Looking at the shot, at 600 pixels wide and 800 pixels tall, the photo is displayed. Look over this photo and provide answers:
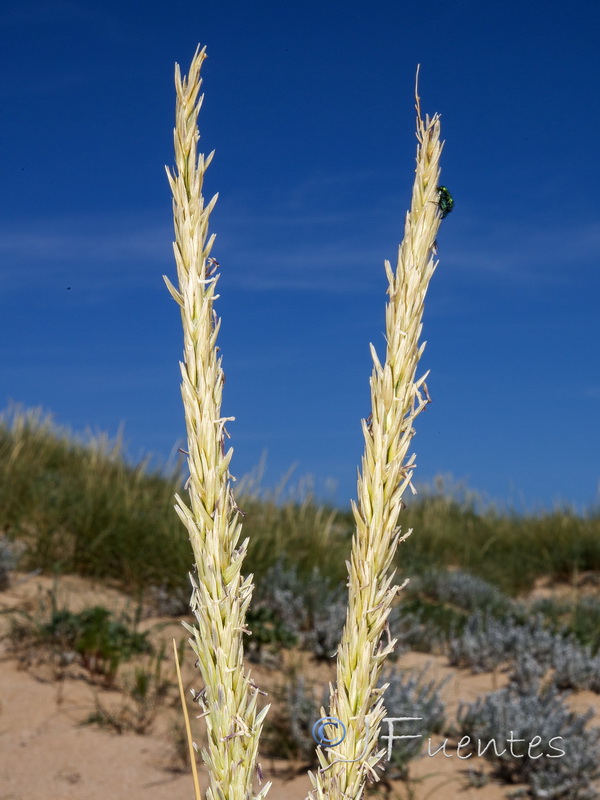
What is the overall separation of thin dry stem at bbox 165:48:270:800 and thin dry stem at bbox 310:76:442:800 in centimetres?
14

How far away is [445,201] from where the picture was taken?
3.92 ft

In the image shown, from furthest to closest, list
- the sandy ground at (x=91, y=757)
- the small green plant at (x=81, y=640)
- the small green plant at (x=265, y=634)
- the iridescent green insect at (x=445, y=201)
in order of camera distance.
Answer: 1. the small green plant at (x=265, y=634)
2. the small green plant at (x=81, y=640)
3. the sandy ground at (x=91, y=757)
4. the iridescent green insect at (x=445, y=201)

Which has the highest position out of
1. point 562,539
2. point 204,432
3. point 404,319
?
point 562,539

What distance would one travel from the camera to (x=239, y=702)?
105 centimetres

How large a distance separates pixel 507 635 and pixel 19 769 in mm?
3851

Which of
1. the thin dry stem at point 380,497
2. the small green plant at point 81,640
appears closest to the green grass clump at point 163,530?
the small green plant at point 81,640

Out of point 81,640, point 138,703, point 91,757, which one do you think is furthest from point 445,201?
point 81,640

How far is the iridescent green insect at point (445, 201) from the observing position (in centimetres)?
118

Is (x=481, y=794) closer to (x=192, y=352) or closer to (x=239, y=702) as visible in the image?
(x=239, y=702)

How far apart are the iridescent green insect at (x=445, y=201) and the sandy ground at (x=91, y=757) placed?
355 centimetres

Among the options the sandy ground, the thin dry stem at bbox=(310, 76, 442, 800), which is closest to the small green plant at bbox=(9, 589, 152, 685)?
the sandy ground

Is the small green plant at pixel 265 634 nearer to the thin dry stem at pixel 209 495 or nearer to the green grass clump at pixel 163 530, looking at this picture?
the green grass clump at pixel 163 530

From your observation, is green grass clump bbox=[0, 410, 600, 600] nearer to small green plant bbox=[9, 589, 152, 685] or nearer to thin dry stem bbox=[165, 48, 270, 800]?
small green plant bbox=[9, 589, 152, 685]

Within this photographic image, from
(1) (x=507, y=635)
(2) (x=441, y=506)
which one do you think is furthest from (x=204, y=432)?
(2) (x=441, y=506)
